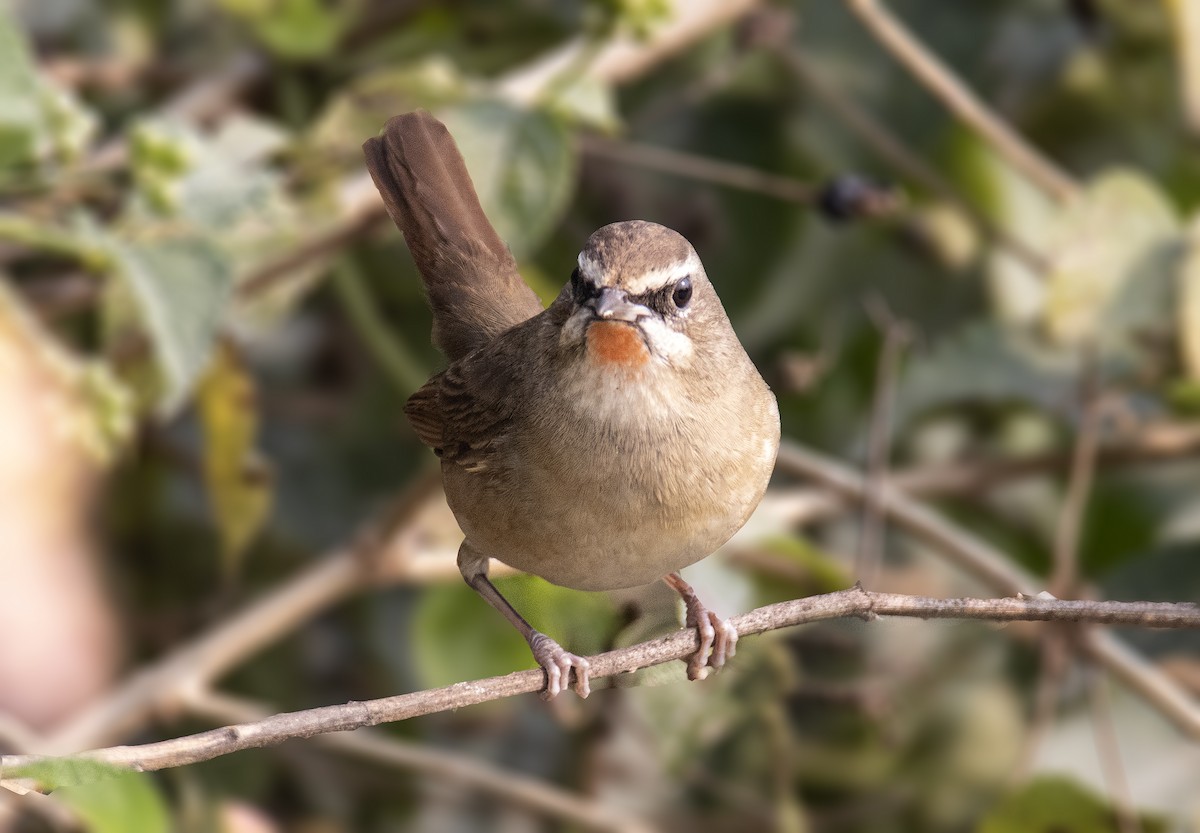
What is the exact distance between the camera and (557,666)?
1550 millimetres

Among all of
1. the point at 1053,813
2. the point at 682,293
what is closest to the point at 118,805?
the point at 682,293

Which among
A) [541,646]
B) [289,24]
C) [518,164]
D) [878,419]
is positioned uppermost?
[289,24]

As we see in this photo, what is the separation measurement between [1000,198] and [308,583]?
7.21 feet

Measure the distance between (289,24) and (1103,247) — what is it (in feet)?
6.75

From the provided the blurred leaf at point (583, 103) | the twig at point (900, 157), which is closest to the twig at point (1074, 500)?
the twig at point (900, 157)

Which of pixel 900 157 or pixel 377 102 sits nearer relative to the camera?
pixel 377 102

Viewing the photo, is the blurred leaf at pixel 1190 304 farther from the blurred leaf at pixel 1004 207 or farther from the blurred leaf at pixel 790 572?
the blurred leaf at pixel 790 572

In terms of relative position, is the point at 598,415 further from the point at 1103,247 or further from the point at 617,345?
the point at 1103,247

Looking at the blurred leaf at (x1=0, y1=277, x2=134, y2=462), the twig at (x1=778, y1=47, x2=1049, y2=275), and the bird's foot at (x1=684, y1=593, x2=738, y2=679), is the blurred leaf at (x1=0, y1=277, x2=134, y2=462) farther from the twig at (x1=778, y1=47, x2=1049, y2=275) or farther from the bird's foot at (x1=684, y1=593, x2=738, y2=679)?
the twig at (x1=778, y1=47, x2=1049, y2=275)

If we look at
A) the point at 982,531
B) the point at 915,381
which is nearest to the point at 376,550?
the point at 915,381

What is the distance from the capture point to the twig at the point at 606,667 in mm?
1184

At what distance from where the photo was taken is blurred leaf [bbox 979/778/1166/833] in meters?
3.20

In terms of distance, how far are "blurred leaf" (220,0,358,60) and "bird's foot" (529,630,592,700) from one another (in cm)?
248

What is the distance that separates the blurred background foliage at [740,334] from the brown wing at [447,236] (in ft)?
4.52
